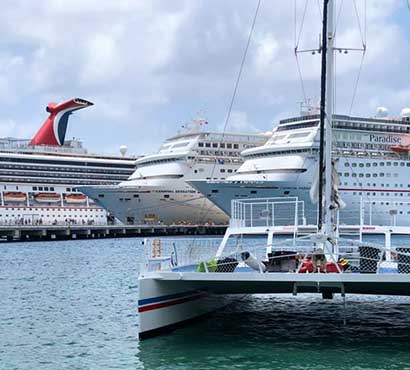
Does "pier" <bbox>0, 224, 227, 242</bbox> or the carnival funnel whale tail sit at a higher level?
the carnival funnel whale tail

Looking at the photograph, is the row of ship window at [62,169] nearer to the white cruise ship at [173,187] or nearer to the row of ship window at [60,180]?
the row of ship window at [60,180]

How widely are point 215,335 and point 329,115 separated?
5707mm

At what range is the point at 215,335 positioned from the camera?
16969mm

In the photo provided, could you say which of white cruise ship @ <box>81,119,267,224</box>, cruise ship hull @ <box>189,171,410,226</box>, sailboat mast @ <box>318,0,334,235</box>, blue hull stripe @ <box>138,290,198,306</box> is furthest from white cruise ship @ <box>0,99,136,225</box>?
sailboat mast @ <box>318,0,334,235</box>

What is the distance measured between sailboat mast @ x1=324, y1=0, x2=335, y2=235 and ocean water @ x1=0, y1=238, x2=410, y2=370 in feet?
8.93

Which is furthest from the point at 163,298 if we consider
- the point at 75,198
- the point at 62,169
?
the point at 62,169

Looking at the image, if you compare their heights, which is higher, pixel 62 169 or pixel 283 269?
pixel 62 169

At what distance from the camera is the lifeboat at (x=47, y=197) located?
95.8 m

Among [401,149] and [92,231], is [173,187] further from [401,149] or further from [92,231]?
[401,149]

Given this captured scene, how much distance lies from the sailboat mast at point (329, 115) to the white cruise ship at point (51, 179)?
73181 mm

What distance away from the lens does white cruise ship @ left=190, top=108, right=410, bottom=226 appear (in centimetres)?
6125

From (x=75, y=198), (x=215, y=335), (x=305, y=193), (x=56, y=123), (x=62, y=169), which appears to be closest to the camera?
(x=215, y=335)

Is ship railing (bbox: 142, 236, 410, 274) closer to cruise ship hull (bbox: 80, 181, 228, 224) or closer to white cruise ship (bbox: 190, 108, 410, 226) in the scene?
white cruise ship (bbox: 190, 108, 410, 226)

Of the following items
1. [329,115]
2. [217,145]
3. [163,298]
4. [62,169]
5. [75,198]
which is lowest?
[163,298]
